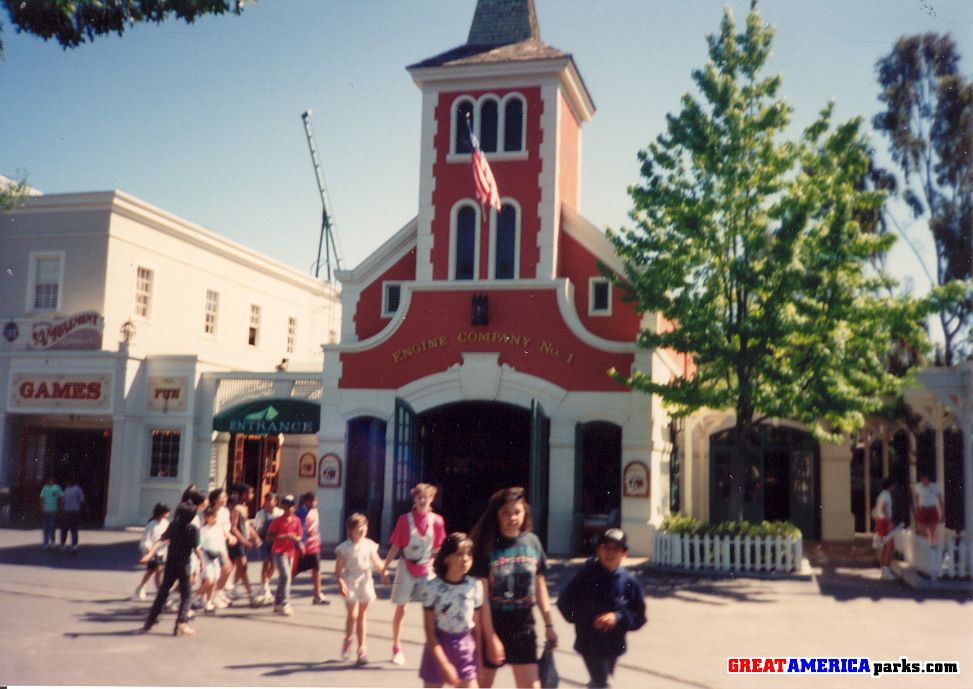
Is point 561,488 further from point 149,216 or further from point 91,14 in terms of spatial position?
point 149,216

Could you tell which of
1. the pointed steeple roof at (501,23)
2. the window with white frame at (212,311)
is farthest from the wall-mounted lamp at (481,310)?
the window with white frame at (212,311)

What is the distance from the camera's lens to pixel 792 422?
73.4 ft

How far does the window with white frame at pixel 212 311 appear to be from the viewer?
2599cm

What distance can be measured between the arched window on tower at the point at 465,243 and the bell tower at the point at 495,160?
0.07ft

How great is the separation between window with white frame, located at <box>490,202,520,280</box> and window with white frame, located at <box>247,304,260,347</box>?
37.3 feet

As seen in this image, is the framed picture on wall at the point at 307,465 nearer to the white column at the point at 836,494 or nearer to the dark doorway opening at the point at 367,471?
the dark doorway opening at the point at 367,471

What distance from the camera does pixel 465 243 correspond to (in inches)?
782

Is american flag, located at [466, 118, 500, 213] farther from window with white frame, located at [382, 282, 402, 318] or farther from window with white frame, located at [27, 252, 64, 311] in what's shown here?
window with white frame, located at [27, 252, 64, 311]

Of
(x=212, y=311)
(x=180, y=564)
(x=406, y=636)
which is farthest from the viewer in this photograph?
(x=212, y=311)

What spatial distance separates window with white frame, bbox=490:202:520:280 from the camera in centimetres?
1959

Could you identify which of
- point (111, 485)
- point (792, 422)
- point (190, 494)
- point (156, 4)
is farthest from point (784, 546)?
point (111, 485)

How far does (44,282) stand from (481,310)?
12017mm

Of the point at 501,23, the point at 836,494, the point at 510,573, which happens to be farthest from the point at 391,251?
the point at 510,573

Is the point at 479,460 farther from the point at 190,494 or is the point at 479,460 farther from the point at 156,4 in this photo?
the point at 156,4
